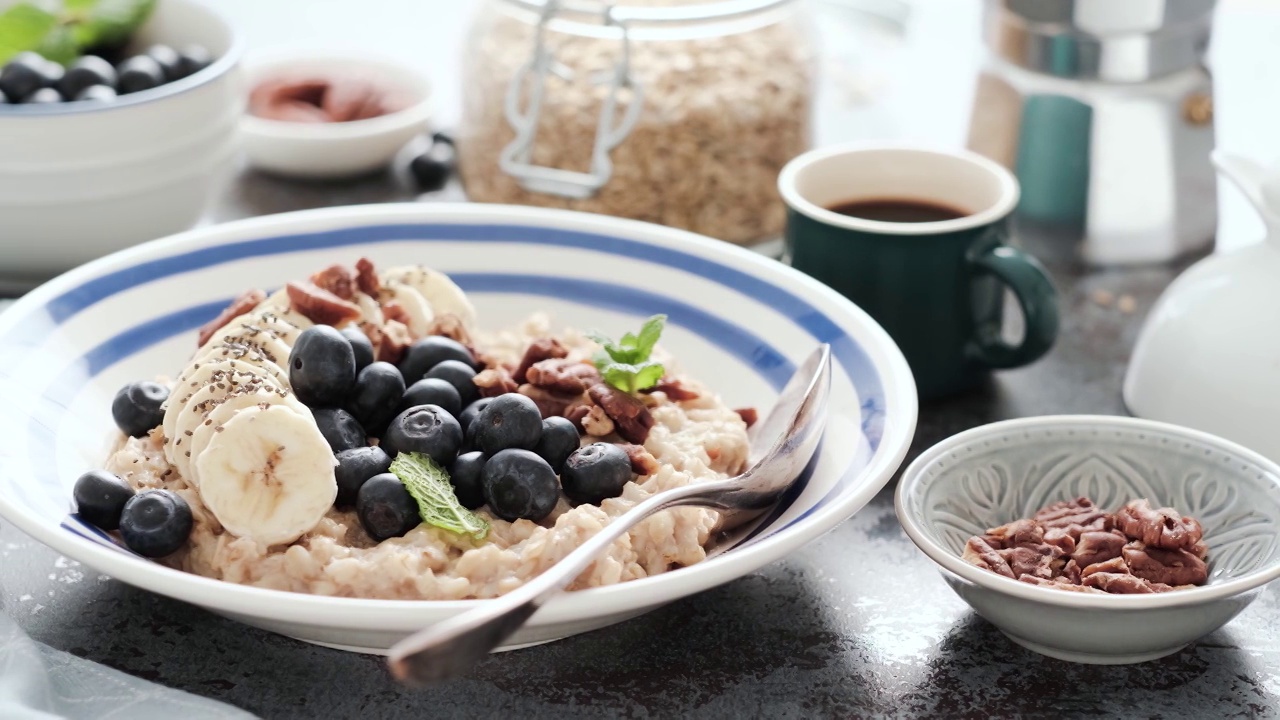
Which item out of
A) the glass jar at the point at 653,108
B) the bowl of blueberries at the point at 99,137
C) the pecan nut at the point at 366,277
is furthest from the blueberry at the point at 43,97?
the pecan nut at the point at 366,277

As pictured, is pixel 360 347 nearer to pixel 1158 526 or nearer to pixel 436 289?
pixel 436 289

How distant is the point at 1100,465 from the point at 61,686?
88 cm

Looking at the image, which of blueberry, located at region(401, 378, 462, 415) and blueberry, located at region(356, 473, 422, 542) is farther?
blueberry, located at region(401, 378, 462, 415)

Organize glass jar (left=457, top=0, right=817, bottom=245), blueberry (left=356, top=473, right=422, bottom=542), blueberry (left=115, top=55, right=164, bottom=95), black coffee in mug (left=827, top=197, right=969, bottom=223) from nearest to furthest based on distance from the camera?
1. blueberry (left=356, top=473, right=422, bottom=542)
2. black coffee in mug (left=827, top=197, right=969, bottom=223)
3. glass jar (left=457, top=0, right=817, bottom=245)
4. blueberry (left=115, top=55, right=164, bottom=95)

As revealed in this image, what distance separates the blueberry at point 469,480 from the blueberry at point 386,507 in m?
0.05

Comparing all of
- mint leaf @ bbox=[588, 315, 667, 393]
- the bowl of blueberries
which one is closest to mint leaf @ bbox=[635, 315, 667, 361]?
mint leaf @ bbox=[588, 315, 667, 393]

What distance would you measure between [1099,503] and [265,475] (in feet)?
2.37

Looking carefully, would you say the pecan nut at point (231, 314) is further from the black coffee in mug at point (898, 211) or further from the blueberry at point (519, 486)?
the black coffee in mug at point (898, 211)

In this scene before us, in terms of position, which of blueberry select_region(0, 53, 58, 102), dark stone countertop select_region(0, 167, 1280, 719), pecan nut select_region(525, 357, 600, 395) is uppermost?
blueberry select_region(0, 53, 58, 102)

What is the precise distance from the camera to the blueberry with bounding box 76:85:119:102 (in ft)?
5.80

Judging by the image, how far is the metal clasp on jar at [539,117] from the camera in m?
1.67

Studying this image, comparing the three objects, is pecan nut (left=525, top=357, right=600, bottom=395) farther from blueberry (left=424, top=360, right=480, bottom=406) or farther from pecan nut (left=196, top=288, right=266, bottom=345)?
pecan nut (left=196, top=288, right=266, bottom=345)

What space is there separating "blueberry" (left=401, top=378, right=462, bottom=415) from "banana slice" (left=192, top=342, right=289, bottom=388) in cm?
11

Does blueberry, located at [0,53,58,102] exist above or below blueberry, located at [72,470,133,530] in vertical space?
above
